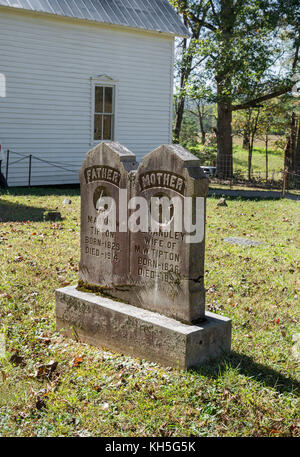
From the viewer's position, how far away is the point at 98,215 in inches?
217

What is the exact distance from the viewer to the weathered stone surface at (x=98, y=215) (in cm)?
527

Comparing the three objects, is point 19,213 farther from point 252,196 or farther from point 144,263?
point 252,196

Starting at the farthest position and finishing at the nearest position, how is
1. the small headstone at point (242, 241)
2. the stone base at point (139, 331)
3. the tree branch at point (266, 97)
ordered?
the tree branch at point (266, 97) < the small headstone at point (242, 241) < the stone base at point (139, 331)

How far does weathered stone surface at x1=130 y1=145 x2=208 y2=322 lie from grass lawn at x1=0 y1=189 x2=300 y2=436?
0.56 meters

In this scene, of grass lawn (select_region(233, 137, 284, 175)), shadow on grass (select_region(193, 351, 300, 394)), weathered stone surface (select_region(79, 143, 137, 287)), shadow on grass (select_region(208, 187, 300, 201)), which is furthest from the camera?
grass lawn (select_region(233, 137, 284, 175))

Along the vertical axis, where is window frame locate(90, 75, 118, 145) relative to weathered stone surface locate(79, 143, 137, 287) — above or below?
above

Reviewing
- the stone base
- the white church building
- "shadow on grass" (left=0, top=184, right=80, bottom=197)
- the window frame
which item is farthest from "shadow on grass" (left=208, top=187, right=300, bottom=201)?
the stone base

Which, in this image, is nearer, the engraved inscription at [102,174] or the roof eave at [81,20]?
the engraved inscription at [102,174]

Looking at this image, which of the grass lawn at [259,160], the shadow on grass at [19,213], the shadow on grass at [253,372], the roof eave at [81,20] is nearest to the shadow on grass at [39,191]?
the shadow on grass at [19,213]

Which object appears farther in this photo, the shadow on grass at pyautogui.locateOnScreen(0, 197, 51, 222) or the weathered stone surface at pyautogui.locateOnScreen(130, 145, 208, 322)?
the shadow on grass at pyautogui.locateOnScreen(0, 197, 51, 222)

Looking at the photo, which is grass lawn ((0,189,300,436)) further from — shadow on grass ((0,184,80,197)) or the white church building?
the white church building

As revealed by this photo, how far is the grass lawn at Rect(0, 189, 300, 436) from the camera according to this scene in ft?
12.8

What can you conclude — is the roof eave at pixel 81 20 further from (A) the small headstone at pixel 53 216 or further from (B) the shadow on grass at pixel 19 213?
(A) the small headstone at pixel 53 216
